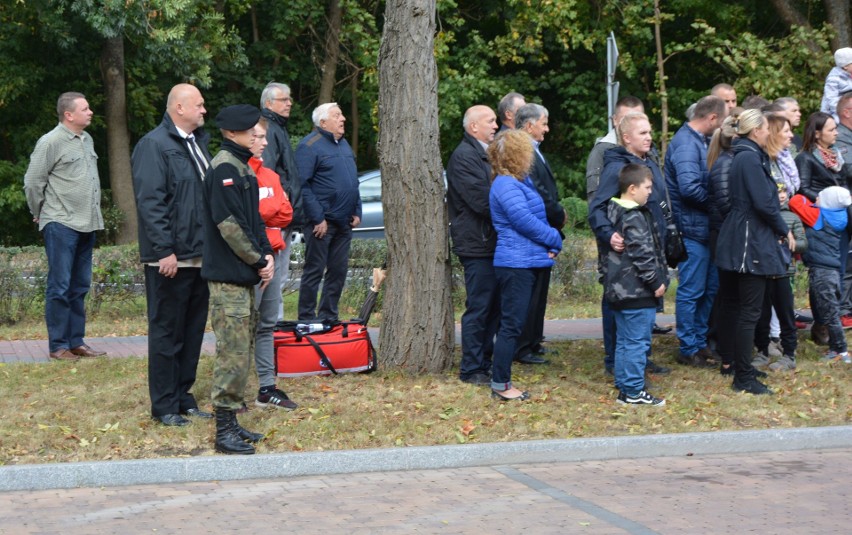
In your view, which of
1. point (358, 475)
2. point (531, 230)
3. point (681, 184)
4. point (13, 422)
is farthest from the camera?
point (681, 184)

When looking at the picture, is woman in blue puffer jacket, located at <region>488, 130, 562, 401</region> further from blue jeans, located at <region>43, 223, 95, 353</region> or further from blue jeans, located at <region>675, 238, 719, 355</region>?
blue jeans, located at <region>43, 223, 95, 353</region>

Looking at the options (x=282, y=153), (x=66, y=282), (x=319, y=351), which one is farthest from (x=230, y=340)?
(x=66, y=282)

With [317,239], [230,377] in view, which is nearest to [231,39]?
[317,239]

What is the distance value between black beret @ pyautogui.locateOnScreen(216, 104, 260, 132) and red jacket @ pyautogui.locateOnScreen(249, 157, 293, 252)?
47 cm

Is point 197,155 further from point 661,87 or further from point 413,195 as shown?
point 661,87

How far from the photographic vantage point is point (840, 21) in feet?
72.2

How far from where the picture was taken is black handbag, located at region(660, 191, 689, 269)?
8.58 metres

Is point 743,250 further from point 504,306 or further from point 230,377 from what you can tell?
point 230,377

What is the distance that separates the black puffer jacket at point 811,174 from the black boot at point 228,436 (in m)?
5.31

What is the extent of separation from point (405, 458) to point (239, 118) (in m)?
2.19

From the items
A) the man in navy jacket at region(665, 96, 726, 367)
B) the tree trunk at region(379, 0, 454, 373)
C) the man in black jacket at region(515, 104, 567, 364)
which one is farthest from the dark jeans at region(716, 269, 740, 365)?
the tree trunk at region(379, 0, 454, 373)

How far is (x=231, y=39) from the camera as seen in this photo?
76.0 feet

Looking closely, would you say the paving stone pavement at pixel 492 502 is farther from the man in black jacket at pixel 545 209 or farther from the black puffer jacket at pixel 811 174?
the black puffer jacket at pixel 811 174

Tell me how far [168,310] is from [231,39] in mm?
16512
